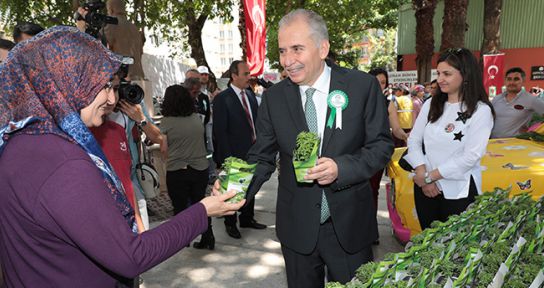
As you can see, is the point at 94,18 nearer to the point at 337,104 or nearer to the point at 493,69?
the point at 337,104

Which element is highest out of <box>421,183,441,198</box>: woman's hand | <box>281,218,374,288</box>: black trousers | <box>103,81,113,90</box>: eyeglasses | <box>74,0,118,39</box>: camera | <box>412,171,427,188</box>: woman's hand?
<box>74,0,118,39</box>: camera

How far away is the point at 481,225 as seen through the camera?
56.8 inches

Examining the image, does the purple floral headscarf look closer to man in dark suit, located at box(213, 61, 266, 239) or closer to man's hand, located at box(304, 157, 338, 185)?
man's hand, located at box(304, 157, 338, 185)

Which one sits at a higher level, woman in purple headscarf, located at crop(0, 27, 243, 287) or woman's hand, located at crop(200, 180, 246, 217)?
woman in purple headscarf, located at crop(0, 27, 243, 287)

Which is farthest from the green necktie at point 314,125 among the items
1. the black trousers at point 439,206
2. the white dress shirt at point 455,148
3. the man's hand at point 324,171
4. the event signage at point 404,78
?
the event signage at point 404,78

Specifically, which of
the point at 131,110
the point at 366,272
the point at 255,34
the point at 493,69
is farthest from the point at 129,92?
the point at 493,69

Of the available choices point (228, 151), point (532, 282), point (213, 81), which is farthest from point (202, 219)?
point (213, 81)

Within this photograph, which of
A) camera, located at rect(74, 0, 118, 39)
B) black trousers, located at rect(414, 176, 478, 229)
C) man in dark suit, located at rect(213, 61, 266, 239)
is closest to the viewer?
black trousers, located at rect(414, 176, 478, 229)

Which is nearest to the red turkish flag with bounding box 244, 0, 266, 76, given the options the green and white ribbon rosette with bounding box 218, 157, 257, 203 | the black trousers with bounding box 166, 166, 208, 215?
the black trousers with bounding box 166, 166, 208, 215

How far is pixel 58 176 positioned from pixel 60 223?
0.48 ft

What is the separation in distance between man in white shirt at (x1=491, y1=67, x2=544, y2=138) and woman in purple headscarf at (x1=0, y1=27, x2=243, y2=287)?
5.25 metres

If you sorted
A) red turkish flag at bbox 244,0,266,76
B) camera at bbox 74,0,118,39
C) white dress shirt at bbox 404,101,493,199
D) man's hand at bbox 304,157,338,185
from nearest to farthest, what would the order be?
man's hand at bbox 304,157,338,185 < white dress shirt at bbox 404,101,493,199 < camera at bbox 74,0,118,39 < red turkish flag at bbox 244,0,266,76

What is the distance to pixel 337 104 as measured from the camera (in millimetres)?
2129

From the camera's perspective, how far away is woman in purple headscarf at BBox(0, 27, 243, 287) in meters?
1.22
